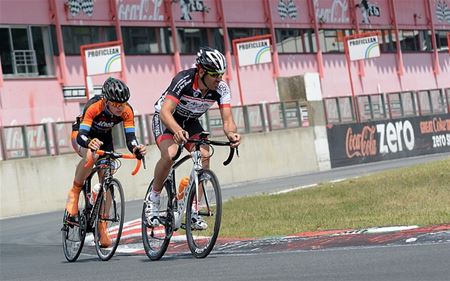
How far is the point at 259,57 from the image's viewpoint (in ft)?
126

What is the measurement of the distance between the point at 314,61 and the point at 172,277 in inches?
1550

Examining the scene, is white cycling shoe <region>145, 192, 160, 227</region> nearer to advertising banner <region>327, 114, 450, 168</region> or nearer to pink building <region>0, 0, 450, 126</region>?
pink building <region>0, 0, 450, 126</region>

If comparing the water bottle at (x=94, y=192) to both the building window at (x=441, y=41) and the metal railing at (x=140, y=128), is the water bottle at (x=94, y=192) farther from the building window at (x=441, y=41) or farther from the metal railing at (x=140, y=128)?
the building window at (x=441, y=41)

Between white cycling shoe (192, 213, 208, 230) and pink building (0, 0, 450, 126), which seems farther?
pink building (0, 0, 450, 126)

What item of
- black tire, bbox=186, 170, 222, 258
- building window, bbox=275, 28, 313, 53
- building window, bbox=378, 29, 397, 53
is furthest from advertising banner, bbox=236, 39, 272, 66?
black tire, bbox=186, 170, 222, 258

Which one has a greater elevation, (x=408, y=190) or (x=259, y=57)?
(x=259, y=57)

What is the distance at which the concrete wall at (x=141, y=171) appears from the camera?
26.4 metres

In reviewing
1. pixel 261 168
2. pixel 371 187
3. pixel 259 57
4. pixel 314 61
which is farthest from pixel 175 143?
pixel 314 61

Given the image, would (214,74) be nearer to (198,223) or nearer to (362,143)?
(198,223)

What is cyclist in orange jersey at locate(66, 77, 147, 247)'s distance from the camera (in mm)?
11461

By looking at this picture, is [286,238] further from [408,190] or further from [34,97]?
[34,97]

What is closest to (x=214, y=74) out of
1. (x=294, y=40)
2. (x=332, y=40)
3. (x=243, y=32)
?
(x=243, y=32)

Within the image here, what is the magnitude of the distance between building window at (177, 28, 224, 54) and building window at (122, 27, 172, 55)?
790 millimetres

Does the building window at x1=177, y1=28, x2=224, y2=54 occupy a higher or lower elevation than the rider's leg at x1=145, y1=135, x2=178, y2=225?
higher
